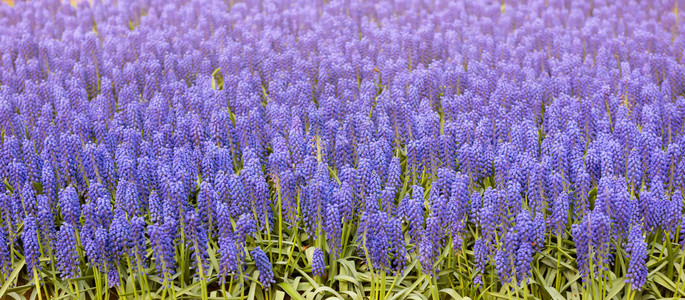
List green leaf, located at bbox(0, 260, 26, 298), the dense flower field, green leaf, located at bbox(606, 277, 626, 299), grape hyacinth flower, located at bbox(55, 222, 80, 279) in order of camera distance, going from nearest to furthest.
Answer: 1. grape hyacinth flower, located at bbox(55, 222, 80, 279)
2. the dense flower field
3. green leaf, located at bbox(606, 277, 626, 299)
4. green leaf, located at bbox(0, 260, 26, 298)

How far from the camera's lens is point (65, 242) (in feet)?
13.6

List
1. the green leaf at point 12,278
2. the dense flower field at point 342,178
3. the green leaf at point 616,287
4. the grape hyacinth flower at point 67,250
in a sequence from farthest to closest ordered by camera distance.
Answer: the green leaf at point 12,278 → the green leaf at point 616,287 → the dense flower field at point 342,178 → the grape hyacinth flower at point 67,250

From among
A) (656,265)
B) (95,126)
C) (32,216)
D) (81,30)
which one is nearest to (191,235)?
(32,216)

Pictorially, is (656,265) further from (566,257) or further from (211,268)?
(211,268)

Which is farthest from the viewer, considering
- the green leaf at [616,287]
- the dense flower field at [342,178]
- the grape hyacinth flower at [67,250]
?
the green leaf at [616,287]

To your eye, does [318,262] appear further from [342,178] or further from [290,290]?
[342,178]

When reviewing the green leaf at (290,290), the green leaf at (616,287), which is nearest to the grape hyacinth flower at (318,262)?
the green leaf at (290,290)

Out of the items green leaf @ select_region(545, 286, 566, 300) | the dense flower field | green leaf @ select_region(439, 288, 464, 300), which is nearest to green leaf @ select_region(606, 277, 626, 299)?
the dense flower field

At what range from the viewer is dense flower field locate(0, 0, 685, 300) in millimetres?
4234

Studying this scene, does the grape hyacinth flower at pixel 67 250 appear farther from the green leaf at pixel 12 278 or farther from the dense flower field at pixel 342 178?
the green leaf at pixel 12 278

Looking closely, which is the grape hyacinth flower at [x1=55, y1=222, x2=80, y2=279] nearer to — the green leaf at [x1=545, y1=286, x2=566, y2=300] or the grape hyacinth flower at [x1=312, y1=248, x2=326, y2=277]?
the grape hyacinth flower at [x1=312, y1=248, x2=326, y2=277]

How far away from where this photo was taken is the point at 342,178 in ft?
15.6

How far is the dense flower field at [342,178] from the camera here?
13.9ft

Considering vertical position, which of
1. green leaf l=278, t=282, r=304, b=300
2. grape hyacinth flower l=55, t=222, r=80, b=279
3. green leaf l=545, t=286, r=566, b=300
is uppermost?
grape hyacinth flower l=55, t=222, r=80, b=279
